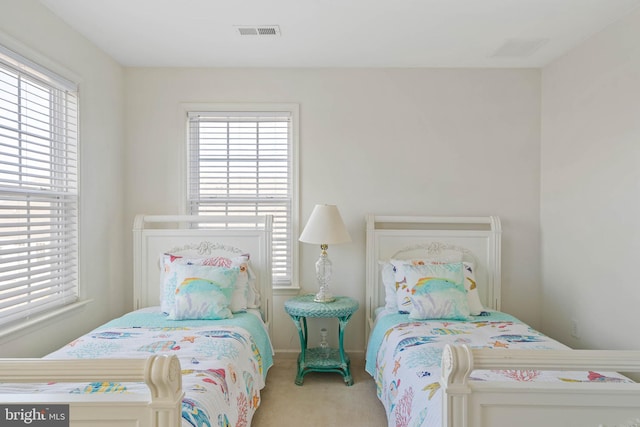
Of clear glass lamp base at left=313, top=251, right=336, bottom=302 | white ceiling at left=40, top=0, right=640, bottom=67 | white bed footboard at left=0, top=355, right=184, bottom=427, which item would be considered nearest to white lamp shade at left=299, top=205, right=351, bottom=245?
clear glass lamp base at left=313, top=251, right=336, bottom=302

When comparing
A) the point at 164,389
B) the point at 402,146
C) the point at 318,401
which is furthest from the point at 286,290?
the point at 164,389

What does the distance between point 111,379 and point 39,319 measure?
4.87 ft

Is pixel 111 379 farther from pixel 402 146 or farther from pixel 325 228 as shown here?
pixel 402 146

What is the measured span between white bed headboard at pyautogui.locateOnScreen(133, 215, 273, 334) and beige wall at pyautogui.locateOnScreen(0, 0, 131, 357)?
18cm

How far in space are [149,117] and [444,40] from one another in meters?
2.40

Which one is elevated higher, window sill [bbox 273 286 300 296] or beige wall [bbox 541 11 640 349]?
beige wall [bbox 541 11 640 349]

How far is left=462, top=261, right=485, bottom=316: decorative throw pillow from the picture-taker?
9.82 ft

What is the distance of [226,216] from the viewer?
338 cm

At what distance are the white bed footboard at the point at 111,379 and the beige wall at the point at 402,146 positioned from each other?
88.0 inches

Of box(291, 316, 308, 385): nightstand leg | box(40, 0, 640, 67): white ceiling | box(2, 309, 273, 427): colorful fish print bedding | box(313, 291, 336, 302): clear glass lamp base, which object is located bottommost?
box(291, 316, 308, 385): nightstand leg

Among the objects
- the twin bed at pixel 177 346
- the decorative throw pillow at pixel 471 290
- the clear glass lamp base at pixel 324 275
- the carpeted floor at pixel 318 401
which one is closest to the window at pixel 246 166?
the twin bed at pixel 177 346

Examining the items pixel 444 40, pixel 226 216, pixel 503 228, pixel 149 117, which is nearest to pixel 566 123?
pixel 503 228

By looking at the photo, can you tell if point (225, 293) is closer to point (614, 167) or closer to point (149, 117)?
point (149, 117)

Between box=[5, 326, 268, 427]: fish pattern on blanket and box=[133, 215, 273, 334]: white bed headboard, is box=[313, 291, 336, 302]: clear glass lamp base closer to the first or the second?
box=[133, 215, 273, 334]: white bed headboard
